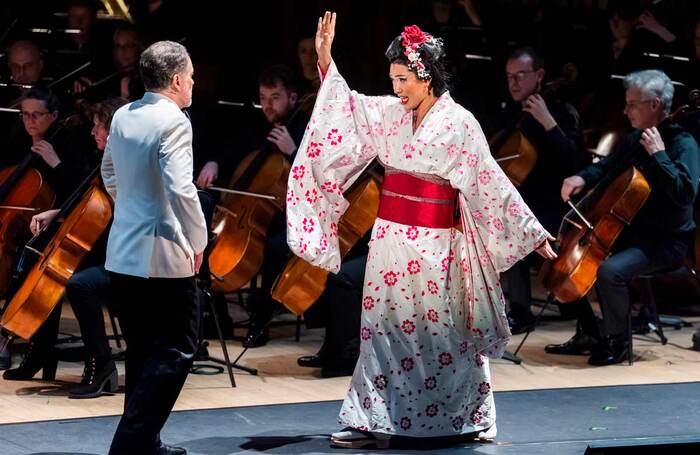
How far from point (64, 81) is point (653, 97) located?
289cm

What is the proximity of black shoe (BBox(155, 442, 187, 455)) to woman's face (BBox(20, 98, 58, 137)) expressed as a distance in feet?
6.37

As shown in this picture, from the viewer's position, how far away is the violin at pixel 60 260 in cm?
484

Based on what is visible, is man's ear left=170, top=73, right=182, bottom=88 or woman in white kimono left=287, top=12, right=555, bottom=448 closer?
man's ear left=170, top=73, right=182, bottom=88

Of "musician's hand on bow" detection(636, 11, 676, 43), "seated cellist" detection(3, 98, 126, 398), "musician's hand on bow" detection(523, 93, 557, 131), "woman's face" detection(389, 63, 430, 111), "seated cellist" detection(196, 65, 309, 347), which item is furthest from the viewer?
"musician's hand on bow" detection(636, 11, 676, 43)

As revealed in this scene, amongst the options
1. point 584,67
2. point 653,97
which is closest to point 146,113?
point 653,97

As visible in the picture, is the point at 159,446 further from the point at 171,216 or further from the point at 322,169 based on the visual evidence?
the point at 322,169

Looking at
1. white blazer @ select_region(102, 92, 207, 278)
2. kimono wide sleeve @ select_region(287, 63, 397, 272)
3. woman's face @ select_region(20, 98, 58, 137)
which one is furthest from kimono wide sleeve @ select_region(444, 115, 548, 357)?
woman's face @ select_region(20, 98, 58, 137)

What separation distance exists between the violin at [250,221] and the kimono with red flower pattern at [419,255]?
134cm

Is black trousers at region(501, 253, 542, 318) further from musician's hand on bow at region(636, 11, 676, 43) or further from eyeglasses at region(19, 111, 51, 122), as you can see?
eyeglasses at region(19, 111, 51, 122)

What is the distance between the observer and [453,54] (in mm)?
7109

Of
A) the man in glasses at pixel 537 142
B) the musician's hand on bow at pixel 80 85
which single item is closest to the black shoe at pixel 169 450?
the man in glasses at pixel 537 142

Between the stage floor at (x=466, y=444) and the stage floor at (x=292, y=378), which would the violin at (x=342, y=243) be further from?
the stage floor at (x=466, y=444)

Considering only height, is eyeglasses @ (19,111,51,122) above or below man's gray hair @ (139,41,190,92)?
below

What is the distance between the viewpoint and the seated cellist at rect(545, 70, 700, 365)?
5.68m
